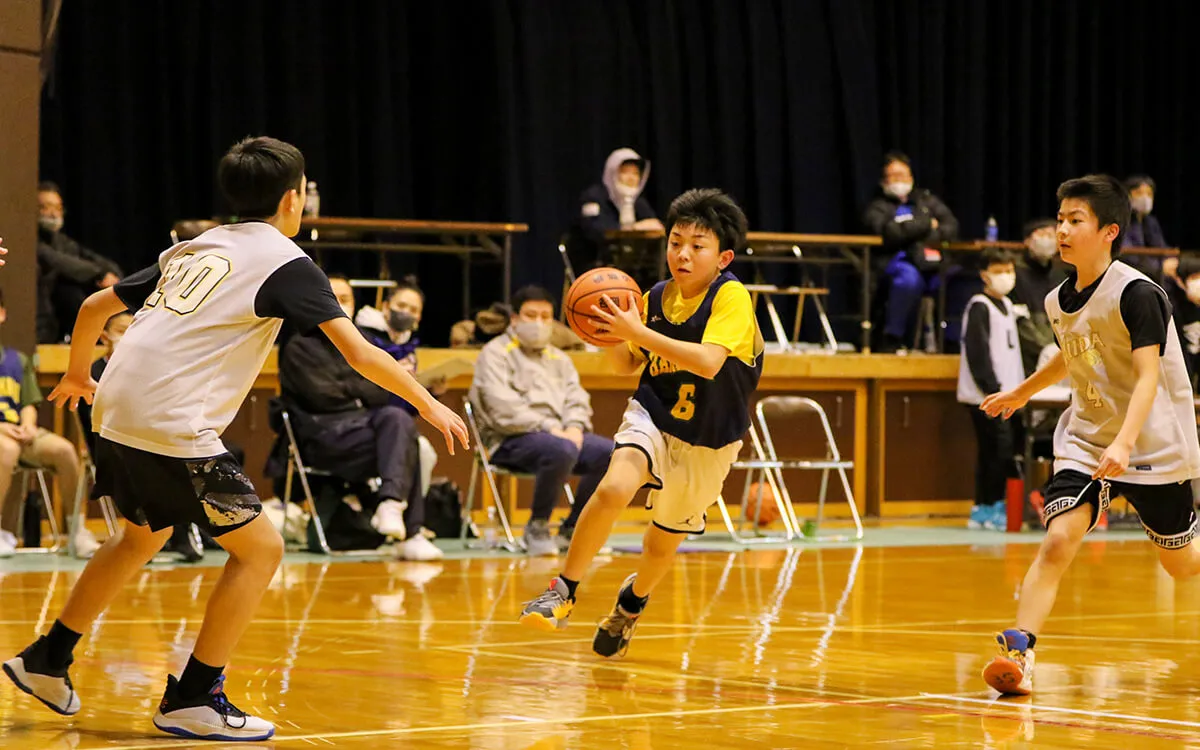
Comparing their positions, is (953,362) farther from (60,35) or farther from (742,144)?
(60,35)

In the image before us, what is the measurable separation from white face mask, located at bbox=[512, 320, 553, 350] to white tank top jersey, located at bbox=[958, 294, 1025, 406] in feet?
11.6

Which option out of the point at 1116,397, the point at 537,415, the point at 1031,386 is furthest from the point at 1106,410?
the point at 537,415

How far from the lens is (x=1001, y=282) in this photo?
12.4 metres

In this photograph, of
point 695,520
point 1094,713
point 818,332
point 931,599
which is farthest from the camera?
point 818,332

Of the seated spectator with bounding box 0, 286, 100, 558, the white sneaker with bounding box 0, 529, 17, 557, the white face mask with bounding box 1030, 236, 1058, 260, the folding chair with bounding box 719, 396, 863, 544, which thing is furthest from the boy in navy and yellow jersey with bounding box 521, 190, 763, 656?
the white face mask with bounding box 1030, 236, 1058, 260

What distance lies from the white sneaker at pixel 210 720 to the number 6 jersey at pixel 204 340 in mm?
576

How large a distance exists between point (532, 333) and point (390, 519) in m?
1.58

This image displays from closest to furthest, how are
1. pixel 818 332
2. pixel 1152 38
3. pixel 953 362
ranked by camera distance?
pixel 953 362 < pixel 818 332 < pixel 1152 38

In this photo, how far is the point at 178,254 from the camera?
423 centimetres

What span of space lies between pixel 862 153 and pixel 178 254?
469 inches

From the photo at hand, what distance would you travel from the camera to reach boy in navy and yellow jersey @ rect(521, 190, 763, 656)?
5.40 metres

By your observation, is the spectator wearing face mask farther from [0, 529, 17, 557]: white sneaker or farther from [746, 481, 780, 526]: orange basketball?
[0, 529, 17, 557]: white sneaker

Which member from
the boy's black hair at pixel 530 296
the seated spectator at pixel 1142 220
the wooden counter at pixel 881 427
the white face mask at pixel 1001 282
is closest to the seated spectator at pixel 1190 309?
the white face mask at pixel 1001 282

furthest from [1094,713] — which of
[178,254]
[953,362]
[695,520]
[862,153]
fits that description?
[862,153]
